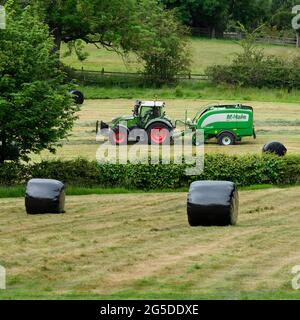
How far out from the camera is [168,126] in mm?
40094

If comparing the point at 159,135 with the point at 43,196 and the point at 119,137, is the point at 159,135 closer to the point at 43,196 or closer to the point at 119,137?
the point at 119,137

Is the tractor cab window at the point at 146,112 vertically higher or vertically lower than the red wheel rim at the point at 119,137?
higher

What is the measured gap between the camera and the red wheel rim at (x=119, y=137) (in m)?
39.9

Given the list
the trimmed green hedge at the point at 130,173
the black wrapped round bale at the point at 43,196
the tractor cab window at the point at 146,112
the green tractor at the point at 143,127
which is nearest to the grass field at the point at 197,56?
the tractor cab window at the point at 146,112

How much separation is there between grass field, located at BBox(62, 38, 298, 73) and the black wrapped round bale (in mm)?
43312

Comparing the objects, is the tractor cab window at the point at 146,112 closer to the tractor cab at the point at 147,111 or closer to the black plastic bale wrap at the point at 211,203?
the tractor cab at the point at 147,111

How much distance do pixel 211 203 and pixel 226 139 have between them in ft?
60.6

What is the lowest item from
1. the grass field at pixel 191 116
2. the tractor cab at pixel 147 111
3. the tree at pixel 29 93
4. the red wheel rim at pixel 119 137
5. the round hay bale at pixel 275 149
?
the grass field at pixel 191 116

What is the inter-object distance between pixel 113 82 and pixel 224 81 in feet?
23.1

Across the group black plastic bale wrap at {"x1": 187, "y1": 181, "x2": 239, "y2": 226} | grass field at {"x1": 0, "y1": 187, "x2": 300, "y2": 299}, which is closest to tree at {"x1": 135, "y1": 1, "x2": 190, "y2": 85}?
grass field at {"x1": 0, "y1": 187, "x2": 300, "y2": 299}

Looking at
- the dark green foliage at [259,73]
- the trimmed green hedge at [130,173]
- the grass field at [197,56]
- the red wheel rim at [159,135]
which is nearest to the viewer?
the trimmed green hedge at [130,173]

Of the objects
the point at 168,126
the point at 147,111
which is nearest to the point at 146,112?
the point at 147,111

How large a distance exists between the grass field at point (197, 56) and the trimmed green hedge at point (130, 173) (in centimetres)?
3786

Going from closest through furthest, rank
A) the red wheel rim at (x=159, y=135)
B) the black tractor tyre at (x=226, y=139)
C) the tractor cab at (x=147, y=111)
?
1. the red wheel rim at (x=159, y=135)
2. the tractor cab at (x=147, y=111)
3. the black tractor tyre at (x=226, y=139)
